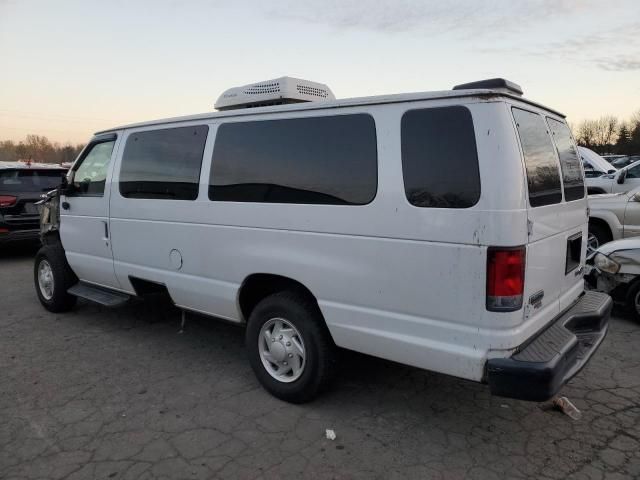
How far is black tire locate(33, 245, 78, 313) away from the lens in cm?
576

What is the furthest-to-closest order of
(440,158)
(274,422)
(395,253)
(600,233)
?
(600,233)
(274,422)
(395,253)
(440,158)

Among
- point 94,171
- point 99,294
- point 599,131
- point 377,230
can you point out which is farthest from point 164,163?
point 599,131

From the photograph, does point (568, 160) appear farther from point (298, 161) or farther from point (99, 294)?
point (99, 294)

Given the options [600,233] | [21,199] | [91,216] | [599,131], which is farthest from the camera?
[599,131]

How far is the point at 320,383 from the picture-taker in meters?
3.53

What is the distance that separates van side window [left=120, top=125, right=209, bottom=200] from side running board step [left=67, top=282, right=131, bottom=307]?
1051 millimetres

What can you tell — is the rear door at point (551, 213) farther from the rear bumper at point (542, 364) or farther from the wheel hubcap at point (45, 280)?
the wheel hubcap at point (45, 280)

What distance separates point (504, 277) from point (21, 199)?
8977 mm

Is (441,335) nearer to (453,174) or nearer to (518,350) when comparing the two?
(518,350)

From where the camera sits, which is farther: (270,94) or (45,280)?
(45,280)

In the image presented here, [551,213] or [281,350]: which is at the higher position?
[551,213]

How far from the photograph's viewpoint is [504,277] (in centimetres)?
268

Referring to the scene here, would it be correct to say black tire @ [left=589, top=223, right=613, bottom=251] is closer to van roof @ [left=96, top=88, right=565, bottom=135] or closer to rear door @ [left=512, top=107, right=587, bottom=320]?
rear door @ [left=512, top=107, right=587, bottom=320]

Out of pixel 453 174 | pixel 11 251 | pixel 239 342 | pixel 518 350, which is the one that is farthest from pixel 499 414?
pixel 11 251
